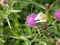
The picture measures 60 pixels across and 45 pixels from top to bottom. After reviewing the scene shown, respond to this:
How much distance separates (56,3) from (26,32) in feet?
0.85

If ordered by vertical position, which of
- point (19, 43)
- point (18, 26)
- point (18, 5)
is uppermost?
point (18, 5)

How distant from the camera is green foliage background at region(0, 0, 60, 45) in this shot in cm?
109

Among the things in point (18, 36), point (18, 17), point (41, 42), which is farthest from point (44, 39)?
point (18, 17)

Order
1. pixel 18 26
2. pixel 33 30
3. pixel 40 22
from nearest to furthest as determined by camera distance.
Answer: pixel 40 22, pixel 33 30, pixel 18 26

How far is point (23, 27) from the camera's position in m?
1.30

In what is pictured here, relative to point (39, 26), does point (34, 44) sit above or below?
below

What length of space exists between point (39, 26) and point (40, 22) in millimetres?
26

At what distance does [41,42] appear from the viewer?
3.55ft

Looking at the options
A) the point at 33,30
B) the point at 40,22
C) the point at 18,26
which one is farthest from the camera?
the point at 18,26

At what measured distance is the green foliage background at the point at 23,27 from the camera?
109 cm

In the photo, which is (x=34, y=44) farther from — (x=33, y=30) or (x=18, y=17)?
(x=18, y=17)

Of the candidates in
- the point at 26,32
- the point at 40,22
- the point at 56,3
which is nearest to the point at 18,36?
the point at 26,32

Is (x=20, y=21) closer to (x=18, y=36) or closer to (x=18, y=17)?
(x=18, y=17)

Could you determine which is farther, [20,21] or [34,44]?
[20,21]
